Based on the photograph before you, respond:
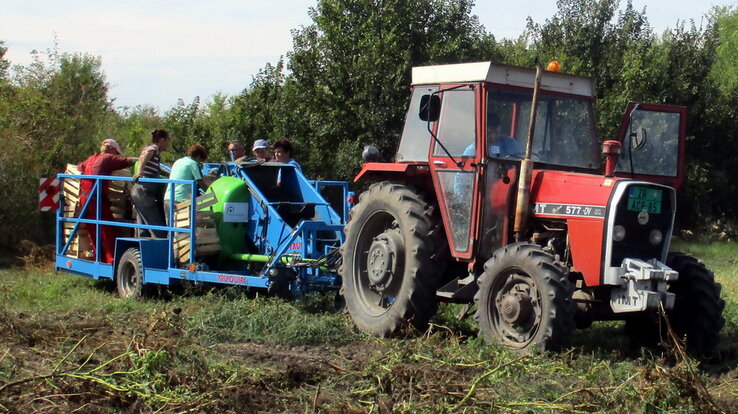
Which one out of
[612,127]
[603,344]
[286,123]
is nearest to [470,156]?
[603,344]

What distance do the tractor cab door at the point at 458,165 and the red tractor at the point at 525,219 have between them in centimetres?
1

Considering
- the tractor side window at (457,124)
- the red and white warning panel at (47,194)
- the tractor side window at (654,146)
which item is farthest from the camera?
the red and white warning panel at (47,194)

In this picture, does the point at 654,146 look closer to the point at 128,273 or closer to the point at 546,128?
the point at 546,128

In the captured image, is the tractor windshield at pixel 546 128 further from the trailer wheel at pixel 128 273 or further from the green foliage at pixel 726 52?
the green foliage at pixel 726 52

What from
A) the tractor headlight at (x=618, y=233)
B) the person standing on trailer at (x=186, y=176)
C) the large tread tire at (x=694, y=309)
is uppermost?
the person standing on trailer at (x=186, y=176)

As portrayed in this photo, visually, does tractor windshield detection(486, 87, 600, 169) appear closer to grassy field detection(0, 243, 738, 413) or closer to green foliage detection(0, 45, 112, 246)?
grassy field detection(0, 243, 738, 413)

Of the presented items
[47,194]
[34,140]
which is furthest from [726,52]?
[47,194]

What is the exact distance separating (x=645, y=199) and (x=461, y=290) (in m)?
1.58

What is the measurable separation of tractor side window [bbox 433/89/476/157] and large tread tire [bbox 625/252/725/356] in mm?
1876

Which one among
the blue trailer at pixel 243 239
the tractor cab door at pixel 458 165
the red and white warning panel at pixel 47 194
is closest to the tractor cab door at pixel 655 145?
the tractor cab door at pixel 458 165

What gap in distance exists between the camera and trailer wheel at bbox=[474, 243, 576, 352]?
699 centimetres

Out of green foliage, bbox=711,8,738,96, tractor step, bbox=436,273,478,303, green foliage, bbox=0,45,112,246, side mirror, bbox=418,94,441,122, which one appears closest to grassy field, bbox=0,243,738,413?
tractor step, bbox=436,273,478,303

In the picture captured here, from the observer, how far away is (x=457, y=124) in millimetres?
8172

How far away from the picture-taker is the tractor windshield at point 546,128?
26.1ft
